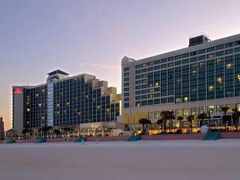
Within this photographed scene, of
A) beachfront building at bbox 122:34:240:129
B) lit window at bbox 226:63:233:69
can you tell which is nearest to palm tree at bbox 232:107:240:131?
beachfront building at bbox 122:34:240:129

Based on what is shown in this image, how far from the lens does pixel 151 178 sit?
987 cm

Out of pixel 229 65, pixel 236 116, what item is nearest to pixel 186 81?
pixel 229 65

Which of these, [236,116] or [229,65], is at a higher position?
[229,65]

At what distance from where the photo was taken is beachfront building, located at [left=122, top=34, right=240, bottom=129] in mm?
136000

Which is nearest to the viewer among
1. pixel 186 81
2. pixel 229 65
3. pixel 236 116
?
pixel 236 116

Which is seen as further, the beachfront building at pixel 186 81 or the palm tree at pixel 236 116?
the beachfront building at pixel 186 81

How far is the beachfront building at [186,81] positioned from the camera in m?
136

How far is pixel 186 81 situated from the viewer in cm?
15075

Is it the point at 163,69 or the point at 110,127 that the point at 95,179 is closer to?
the point at 163,69

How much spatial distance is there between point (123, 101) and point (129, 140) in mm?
116176

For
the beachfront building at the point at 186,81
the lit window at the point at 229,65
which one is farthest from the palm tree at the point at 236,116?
the lit window at the point at 229,65

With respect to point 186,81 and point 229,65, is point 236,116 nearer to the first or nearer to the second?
point 229,65

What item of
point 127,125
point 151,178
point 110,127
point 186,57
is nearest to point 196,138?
point 151,178

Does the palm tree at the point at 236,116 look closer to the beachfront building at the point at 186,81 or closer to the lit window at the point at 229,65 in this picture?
the beachfront building at the point at 186,81
